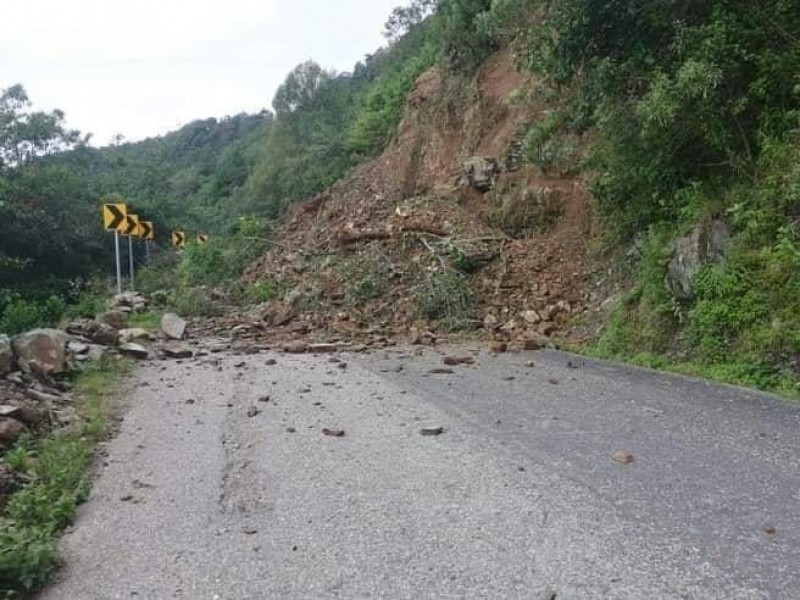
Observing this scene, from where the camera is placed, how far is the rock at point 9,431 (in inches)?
182

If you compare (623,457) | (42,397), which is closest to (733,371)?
(623,457)

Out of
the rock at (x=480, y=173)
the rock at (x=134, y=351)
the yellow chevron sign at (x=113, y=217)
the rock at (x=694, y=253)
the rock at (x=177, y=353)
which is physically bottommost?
the rock at (x=177, y=353)

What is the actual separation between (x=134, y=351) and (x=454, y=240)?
19.9 ft

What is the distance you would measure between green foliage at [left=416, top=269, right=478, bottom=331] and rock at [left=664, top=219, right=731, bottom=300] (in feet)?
11.7

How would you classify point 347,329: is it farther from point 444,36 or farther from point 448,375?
point 444,36

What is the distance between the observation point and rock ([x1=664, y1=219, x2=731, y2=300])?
7.01 metres

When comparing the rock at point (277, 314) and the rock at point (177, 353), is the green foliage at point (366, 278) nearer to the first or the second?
the rock at point (277, 314)

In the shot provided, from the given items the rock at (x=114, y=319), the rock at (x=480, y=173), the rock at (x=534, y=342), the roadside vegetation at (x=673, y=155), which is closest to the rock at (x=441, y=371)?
the rock at (x=534, y=342)

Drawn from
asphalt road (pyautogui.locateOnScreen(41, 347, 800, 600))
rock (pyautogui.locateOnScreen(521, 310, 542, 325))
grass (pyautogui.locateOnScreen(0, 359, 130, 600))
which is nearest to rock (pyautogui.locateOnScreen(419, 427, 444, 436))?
asphalt road (pyautogui.locateOnScreen(41, 347, 800, 600))

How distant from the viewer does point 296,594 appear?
106 inches

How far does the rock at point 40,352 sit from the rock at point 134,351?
5.36 ft

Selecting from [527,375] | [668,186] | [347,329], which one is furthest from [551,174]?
[527,375]

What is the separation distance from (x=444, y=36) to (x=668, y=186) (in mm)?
10584

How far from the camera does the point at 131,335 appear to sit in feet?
33.0
